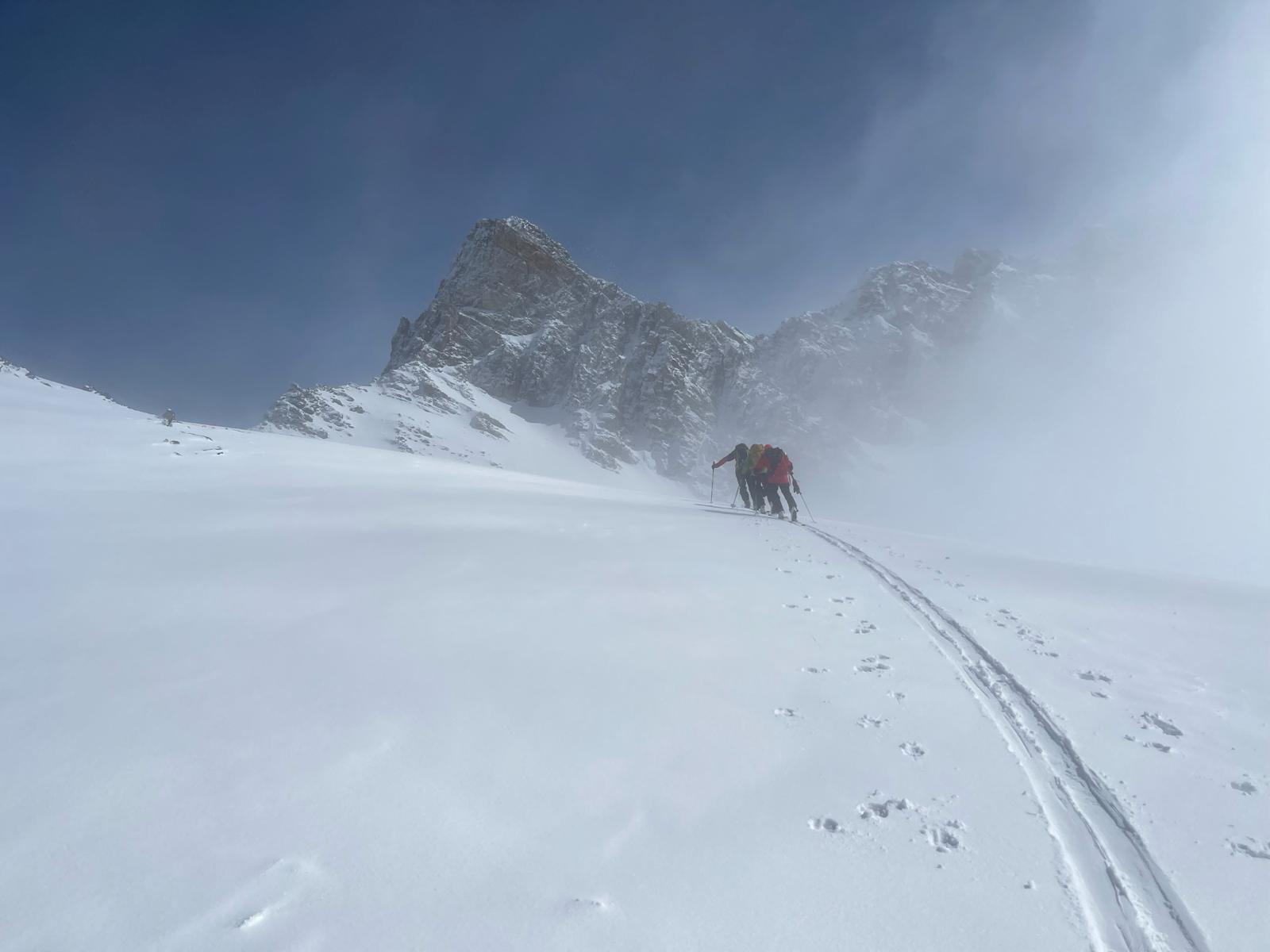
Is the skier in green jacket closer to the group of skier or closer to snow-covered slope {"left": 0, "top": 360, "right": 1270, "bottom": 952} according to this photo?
the group of skier

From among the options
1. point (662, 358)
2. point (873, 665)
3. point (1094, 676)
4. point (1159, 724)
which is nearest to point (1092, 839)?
point (1159, 724)

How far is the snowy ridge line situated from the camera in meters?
2.83

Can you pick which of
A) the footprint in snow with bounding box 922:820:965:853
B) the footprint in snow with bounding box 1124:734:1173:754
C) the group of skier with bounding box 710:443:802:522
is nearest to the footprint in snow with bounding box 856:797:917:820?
the footprint in snow with bounding box 922:820:965:853

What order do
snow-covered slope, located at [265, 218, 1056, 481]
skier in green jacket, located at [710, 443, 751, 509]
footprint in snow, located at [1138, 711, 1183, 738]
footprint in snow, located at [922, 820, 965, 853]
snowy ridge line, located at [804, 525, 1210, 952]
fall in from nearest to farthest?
snowy ridge line, located at [804, 525, 1210, 952] < footprint in snow, located at [922, 820, 965, 853] < footprint in snow, located at [1138, 711, 1183, 738] < skier in green jacket, located at [710, 443, 751, 509] < snow-covered slope, located at [265, 218, 1056, 481]

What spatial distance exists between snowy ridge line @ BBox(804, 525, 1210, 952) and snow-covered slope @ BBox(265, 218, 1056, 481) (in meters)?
119

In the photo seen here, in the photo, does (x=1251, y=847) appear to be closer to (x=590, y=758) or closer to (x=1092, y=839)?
(x=1092, y=839)

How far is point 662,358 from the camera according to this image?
14762 centimetres

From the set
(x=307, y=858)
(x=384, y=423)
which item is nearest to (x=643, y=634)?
(x=307, y=858)

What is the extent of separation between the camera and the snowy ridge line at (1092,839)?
2.83 m

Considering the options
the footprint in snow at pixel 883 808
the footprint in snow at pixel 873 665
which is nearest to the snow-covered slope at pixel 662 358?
the footprint in snow at pixel 873 665

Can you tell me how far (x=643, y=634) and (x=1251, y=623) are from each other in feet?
22.4

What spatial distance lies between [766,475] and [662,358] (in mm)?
133056

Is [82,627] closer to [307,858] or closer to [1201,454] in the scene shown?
[307,858]

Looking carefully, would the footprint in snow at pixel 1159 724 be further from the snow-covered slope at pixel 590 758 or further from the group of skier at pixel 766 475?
the group of skier at pixel 766 475
